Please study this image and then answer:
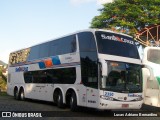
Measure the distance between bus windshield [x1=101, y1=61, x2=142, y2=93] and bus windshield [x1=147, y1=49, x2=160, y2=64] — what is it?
6.68 ft

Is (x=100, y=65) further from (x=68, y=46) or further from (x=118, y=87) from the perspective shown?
(x=68, y=46)

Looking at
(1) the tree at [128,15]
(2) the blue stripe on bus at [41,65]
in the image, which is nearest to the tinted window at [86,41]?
Result: (2) the blue stripe on bus at [41,65]

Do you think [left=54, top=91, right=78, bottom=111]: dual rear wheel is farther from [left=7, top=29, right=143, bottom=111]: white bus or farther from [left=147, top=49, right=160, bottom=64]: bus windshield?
[left=147, top=49, right=160, bottom=64]: bus windshield

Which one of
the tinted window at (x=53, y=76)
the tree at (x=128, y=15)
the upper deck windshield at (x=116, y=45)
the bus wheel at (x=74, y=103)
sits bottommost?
the bus wheel at (x=74, y=103)

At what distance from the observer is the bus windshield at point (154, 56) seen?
55.6ft

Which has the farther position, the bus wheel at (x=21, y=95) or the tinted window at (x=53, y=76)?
the bus wheel at (x=21, y=95)

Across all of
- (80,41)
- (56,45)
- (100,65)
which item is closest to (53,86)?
(56,45)

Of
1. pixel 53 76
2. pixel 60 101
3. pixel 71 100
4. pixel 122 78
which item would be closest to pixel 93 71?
pixel 122 78

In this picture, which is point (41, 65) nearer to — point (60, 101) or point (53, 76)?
point (53, 76)

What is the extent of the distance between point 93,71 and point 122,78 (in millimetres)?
1247

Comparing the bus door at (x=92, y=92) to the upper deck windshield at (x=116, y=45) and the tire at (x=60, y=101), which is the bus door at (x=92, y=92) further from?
the tire at (x=60, y=101)

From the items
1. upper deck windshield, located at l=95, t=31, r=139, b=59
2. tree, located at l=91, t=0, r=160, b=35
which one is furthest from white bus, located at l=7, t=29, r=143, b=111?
tree, located at l=91, t=0, r=160, b=35

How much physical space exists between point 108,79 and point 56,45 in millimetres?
5322

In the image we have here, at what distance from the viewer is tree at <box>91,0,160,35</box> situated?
1550 inches
